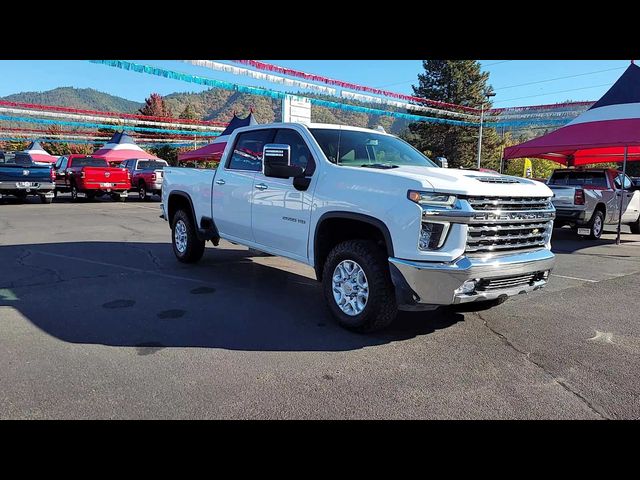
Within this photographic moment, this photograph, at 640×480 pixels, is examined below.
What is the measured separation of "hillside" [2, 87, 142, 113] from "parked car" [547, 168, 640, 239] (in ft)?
488

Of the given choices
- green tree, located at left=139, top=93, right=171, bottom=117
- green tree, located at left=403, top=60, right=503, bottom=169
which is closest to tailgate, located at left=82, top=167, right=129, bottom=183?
green tree, located at left=403, top=60, right=503, bottom=169

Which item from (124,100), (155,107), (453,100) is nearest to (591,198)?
(453,100)

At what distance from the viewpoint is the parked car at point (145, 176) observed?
22.3 m

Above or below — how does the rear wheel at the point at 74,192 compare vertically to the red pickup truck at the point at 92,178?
below

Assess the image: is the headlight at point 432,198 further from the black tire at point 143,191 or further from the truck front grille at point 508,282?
the black tire at point 143,191

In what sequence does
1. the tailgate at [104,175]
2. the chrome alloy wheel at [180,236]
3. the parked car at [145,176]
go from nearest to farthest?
the chrome alloy wheel at [180,236] < the tailgate at [104,175] < the parked car at [145,176]

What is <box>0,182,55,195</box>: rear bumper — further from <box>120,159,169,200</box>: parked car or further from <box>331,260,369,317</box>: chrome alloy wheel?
<box>331,260,369,317</box>: chrome alloy wheel

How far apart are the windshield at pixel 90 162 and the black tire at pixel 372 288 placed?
20.1 meters

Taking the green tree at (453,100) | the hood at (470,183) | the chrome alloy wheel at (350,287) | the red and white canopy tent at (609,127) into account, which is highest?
the green tree at (453,100)

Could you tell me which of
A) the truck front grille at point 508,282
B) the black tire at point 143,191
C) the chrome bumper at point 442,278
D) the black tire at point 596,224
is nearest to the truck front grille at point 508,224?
the chrome bumper at point 442,278

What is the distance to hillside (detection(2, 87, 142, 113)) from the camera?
145 m

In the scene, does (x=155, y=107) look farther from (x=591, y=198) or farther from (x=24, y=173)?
(x=591, y=198)

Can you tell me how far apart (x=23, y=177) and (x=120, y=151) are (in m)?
15.3
